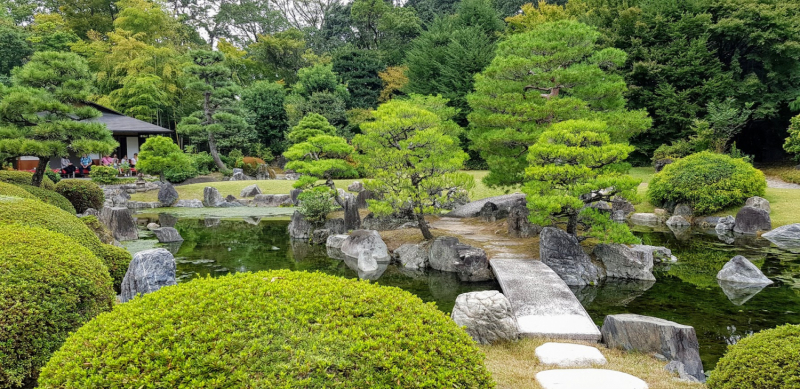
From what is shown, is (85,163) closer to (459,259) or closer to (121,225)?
(121,225)

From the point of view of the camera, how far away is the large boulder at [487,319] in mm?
5168

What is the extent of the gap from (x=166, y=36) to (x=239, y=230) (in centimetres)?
2395

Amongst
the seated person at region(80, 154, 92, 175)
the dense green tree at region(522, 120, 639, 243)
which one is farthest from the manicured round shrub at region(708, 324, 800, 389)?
the seated person at region(80, 154, 92, 175)

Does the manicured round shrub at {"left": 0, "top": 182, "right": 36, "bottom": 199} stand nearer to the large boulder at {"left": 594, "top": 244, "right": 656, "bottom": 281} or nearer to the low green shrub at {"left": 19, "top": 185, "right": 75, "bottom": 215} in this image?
the low green shrub at {"left": 19, "top": 185, "right": 75, "bottom": 215}

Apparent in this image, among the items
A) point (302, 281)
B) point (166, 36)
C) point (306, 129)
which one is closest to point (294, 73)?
point (166, 36)

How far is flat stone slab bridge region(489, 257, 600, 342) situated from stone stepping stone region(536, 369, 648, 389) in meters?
1.32

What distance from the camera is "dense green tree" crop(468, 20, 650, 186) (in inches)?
419

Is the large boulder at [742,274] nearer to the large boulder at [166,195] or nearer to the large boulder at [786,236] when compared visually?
the large boulder at [786,236]

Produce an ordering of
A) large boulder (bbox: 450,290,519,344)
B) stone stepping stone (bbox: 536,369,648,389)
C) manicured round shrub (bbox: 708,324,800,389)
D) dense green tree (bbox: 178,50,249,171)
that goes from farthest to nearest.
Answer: dense green tree (bbox: 178,50,249,171) < large boulder (bbox: 450,290,519,344) < stone stepping stone (bbox: 536,369,648,389) < manicured round shrub (bbox: 708,324,800,389)

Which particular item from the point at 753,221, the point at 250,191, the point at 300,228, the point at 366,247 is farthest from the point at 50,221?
the point at 753,221

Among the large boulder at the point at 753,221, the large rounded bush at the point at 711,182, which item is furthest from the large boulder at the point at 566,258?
the large rounded bush at the point at 711,182

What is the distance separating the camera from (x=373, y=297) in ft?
8.28

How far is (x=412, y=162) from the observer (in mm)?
10211

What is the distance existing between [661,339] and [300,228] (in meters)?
9.68
